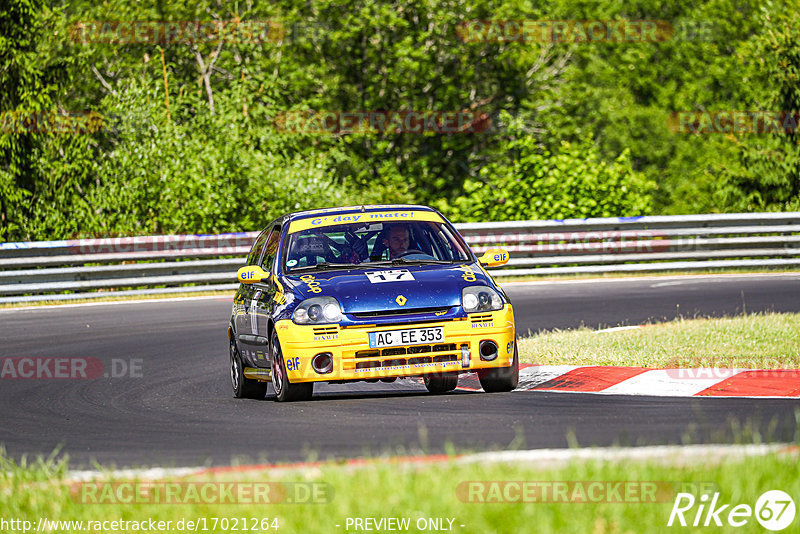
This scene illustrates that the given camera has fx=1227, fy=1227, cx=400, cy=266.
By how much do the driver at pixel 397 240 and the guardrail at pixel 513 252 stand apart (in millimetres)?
11325

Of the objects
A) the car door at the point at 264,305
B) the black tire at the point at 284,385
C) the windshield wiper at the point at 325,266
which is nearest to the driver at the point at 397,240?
the windshield wiper at the point at 325,266

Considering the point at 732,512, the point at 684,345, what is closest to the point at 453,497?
the point at 732,512

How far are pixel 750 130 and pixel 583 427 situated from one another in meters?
24.3

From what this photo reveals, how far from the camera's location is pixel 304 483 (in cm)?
540

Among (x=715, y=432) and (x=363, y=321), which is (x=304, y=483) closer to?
(x=715, y=432)

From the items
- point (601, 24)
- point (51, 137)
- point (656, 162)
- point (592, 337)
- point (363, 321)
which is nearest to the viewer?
point (363, 321)

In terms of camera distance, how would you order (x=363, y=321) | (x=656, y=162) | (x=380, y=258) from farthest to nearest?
(x=656, y=162), (x=380, y=258), (x=363, y=321)

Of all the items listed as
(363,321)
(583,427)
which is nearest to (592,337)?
(363,321)

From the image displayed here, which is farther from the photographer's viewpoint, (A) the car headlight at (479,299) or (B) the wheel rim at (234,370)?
(B) the wheel rim at (234,370)

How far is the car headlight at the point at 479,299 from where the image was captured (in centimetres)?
902

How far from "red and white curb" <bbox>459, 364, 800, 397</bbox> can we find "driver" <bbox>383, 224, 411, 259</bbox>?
1259 millimetres

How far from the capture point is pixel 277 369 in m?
9.28

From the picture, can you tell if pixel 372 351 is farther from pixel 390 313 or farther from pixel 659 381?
pixel 659 381

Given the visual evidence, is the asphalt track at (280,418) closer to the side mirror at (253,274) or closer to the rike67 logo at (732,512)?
the side mirror at (253,274)
